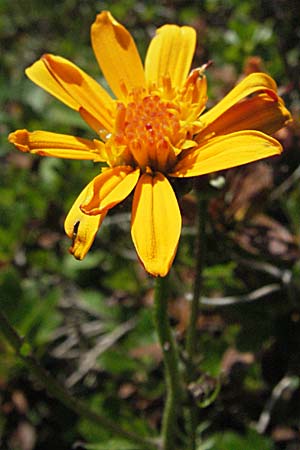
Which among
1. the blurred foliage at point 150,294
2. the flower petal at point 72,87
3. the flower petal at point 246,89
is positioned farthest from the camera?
the blurred foliage at point 150,294

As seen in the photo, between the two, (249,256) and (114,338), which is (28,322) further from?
(249,256)

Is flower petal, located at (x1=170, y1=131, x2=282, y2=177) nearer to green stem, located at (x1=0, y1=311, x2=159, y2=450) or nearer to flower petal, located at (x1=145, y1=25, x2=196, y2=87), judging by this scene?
flower petal, located at (x1=145, y1=25, x2=196, y2=87)

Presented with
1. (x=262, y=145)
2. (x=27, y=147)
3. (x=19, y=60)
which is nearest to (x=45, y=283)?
(x=27, y=147)

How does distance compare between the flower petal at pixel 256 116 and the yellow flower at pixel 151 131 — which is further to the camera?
the flower petal at pixel 256 116

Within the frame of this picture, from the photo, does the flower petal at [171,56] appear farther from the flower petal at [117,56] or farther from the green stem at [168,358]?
the green stem at [168,358]

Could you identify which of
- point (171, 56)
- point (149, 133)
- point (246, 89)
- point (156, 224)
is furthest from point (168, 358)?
point (171, 56)

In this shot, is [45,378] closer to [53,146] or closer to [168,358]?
[168,358]

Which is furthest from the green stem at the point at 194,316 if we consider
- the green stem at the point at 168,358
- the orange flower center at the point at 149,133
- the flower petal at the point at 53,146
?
the flower petal at the point at 53,146
